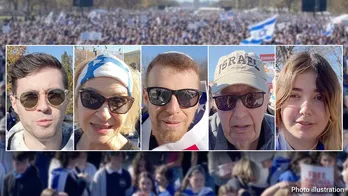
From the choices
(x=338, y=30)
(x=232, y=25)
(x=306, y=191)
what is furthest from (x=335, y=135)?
(x=232, y=25)

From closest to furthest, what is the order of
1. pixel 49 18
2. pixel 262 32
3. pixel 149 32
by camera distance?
pixel 262 32 → pixel 149 32 → pixel 49 18

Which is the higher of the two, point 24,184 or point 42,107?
point 42,107

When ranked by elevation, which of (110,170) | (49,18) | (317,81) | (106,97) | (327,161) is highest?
(49,18)

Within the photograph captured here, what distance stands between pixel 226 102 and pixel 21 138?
2119mm

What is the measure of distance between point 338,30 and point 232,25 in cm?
707

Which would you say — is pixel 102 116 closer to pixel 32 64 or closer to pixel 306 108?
pixel 32 64

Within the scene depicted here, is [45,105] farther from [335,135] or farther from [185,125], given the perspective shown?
[335,135]

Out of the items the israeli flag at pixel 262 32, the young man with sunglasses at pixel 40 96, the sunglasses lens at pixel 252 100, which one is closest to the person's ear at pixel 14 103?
the young man with sunglasses at pixel 40 96

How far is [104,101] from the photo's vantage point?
9359 mm

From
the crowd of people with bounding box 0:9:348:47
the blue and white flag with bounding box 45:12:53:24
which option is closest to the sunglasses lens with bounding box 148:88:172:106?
the crowd of people with bounding box 0:9:348:47

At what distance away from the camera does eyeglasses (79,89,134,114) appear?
30.7 ft

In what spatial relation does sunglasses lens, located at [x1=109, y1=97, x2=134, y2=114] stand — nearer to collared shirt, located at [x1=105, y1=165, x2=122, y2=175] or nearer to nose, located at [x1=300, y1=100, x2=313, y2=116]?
collared shirt, located at [x1=105, y1=165, x2=122, y2=175]

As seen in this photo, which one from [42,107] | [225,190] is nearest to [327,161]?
[225,190]

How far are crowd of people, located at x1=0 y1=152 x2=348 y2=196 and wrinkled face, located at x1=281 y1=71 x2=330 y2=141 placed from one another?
17.9 inches
